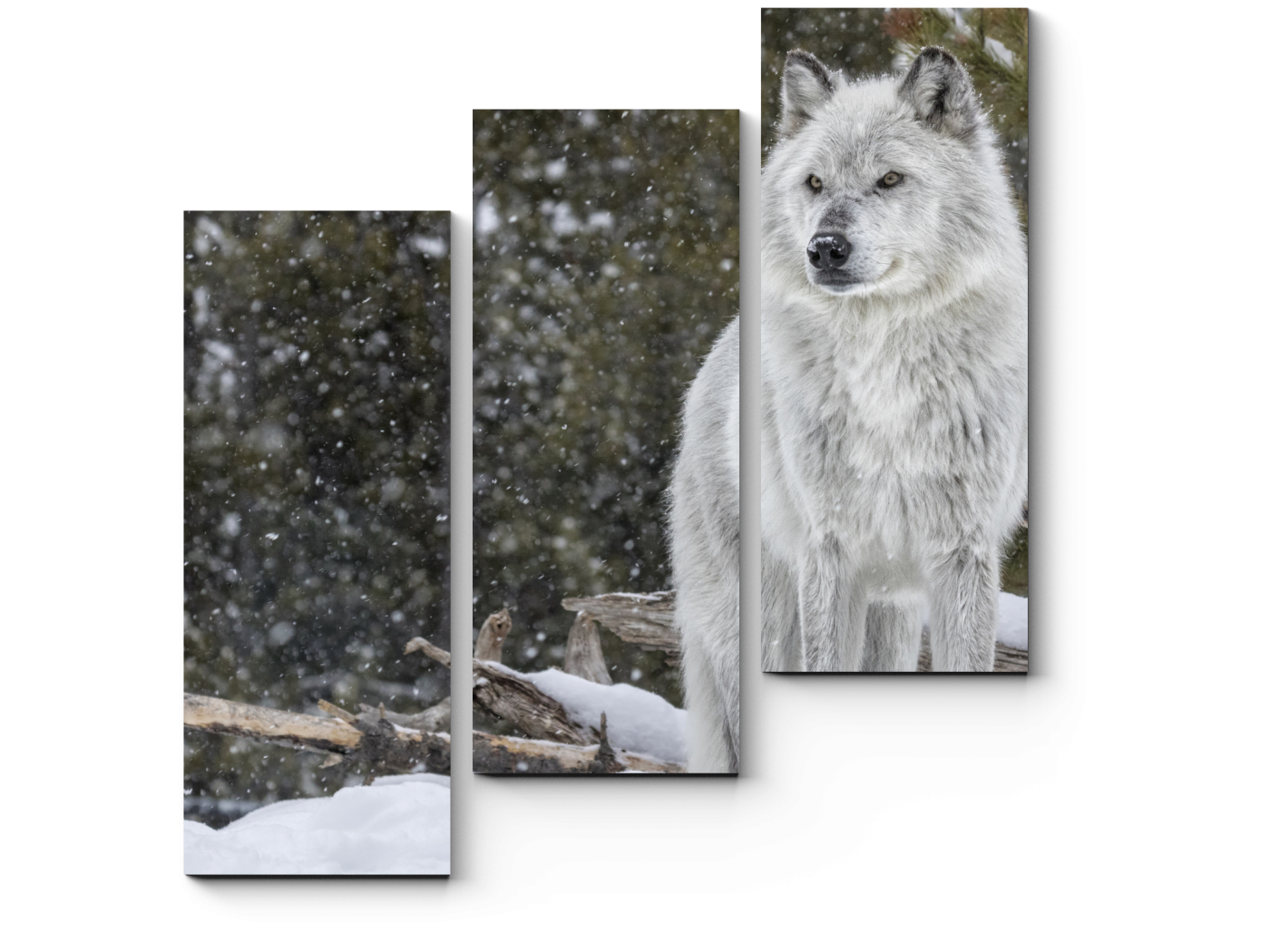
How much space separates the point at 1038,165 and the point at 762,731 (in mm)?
1694

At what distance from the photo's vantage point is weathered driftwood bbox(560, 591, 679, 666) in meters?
2.93

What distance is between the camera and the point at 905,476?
9.47 feet

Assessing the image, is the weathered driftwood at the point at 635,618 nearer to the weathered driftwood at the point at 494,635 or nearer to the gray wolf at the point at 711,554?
the gray wolf at the point at 711,554

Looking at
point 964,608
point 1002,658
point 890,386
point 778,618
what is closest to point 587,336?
point 890,386

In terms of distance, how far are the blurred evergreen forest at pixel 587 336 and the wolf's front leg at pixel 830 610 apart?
0.39 metres

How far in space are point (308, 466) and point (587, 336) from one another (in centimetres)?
86

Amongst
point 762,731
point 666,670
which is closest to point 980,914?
point 762,731

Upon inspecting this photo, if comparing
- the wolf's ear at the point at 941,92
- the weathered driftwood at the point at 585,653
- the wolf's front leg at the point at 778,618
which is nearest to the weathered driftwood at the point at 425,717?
the weathered driftwood at the point at 585,653

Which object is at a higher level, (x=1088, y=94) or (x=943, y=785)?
(x=1088, y=94)

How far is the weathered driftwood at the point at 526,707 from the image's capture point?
2936 mm

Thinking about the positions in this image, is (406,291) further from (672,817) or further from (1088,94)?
(1088,94)

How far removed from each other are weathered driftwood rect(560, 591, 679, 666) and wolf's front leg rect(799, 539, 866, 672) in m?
0.36

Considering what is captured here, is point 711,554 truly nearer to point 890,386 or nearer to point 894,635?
point 894,635

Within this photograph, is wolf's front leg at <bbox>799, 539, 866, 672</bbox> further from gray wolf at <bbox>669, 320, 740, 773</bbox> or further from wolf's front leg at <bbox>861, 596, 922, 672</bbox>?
gray wolf at <bbox>669, 320, 740, 773</bbox>
